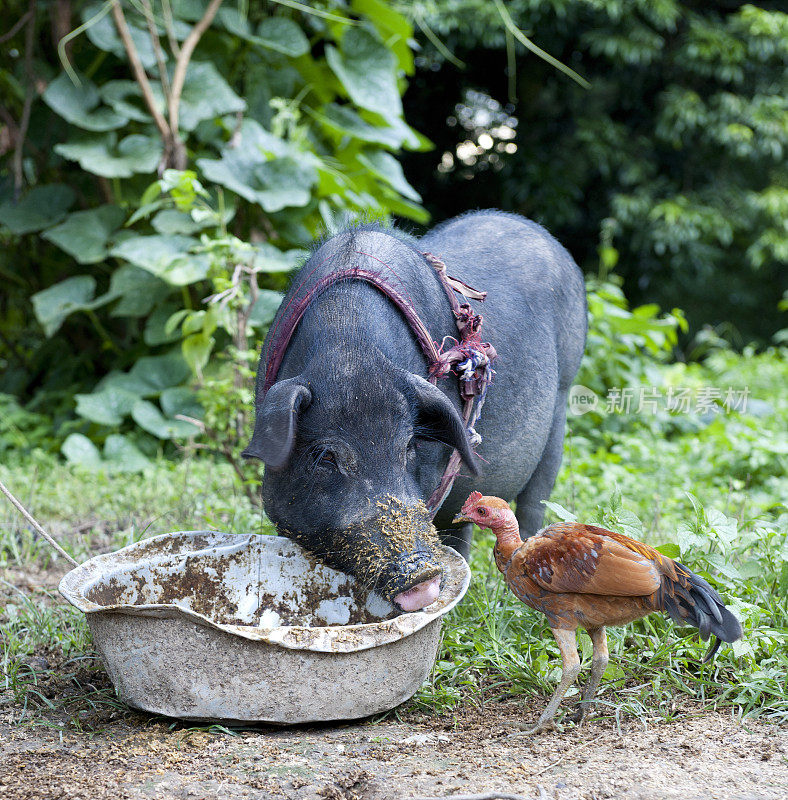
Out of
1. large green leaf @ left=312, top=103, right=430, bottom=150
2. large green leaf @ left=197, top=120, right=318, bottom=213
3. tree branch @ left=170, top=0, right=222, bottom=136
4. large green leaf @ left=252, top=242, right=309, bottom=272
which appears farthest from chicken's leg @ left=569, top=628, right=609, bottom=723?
large green leaf @ left=312, top=103, right=430, bottom=150

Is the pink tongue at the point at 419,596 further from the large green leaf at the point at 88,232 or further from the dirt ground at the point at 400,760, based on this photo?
the large green leaf at the point at 88,232

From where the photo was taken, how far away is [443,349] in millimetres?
3209

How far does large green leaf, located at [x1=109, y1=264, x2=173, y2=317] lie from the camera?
6363 mm

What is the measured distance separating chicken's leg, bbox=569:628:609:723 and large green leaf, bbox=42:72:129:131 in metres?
5.05

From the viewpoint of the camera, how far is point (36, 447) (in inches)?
266

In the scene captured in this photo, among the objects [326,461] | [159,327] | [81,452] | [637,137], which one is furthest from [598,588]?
[637,137]

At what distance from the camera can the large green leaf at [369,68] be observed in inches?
273

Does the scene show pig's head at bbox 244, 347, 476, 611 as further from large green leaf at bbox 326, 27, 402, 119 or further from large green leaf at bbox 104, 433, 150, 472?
large green leaf at bbox 326, 27, 402, 119

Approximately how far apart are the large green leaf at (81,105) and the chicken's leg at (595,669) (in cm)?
505

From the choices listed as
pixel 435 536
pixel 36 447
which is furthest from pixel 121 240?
pixel 435 536

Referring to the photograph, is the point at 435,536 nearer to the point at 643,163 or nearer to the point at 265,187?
the point at 265,187

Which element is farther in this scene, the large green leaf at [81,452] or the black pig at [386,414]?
the large green leaf at [81,452]

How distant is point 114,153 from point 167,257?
3.65 ft

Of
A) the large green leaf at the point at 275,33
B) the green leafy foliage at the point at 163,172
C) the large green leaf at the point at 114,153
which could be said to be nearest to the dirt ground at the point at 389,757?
the green leafy foliage at the point at 163,172
